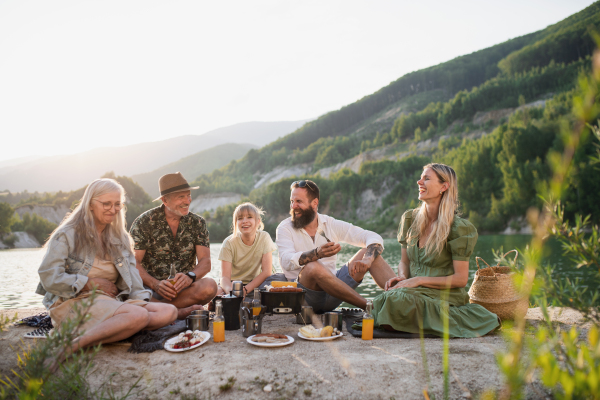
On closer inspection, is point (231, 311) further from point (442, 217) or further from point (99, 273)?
point (442, 217)

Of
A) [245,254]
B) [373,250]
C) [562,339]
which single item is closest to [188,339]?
[245,254]

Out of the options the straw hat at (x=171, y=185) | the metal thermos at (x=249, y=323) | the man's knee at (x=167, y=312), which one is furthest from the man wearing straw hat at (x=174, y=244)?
the metal thermos at (x=249, y=323)

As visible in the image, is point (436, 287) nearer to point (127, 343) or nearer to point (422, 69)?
point (127, 343)

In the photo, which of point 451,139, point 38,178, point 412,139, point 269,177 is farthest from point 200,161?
point 451,139

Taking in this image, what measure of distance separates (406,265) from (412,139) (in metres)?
80.8

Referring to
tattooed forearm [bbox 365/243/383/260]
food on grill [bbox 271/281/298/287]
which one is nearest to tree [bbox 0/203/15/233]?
food on grill [bbox 271/281/298/287]

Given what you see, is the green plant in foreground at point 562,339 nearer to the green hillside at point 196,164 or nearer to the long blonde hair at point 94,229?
the long blonde hair at point 94,229

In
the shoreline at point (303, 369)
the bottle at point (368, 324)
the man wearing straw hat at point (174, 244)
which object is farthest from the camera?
the man wearing straw hat at point (174, 244)

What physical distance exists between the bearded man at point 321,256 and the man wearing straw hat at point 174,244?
1023mm

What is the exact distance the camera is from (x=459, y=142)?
66.1 m

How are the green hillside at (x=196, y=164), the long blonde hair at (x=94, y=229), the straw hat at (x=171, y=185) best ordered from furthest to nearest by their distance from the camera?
the green hillside at (x=196, y=164) → the straw hat at (x=171, y=185) → the long blonde hair at (x=94, y=229)

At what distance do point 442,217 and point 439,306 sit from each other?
903 millimetres

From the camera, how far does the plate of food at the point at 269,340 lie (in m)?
3.77

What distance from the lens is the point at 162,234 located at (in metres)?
5.25
